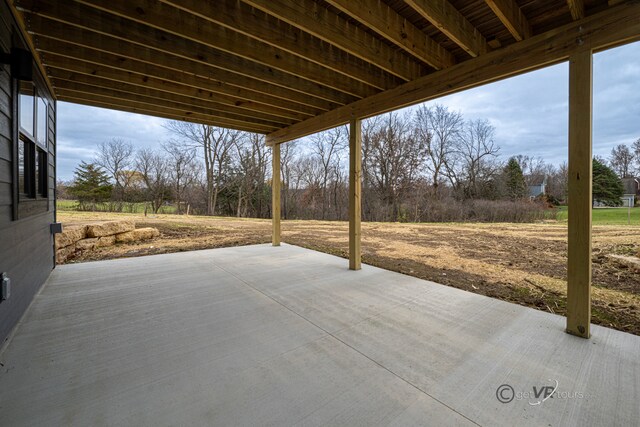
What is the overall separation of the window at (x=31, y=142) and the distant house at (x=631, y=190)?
58.2 ft

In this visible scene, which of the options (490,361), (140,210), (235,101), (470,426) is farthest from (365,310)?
(140,210)

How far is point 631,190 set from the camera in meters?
11.4

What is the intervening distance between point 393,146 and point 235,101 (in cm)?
1305

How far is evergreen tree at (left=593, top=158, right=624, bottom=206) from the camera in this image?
37.9 ft

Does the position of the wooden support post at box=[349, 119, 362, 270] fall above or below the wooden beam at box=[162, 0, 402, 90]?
below

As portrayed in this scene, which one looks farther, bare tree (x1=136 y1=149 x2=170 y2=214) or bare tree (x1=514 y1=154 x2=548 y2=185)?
bare tree (x1=514 y1=154 x2=548 y2=185)

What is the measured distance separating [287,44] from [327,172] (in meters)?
15.3

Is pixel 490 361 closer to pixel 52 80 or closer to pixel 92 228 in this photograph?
pixel 52 80

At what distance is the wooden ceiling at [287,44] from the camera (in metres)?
2.04

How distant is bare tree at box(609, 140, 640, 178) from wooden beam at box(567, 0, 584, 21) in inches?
604

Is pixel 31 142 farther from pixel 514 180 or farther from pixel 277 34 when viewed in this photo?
pixel 514 180

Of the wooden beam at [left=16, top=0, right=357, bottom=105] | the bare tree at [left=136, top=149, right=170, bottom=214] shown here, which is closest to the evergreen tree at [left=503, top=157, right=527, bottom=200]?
the wooden beam at [left=16, top=0, right=357, bottom=105]

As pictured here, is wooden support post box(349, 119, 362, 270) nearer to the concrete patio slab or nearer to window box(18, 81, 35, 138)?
the concrete patio slab

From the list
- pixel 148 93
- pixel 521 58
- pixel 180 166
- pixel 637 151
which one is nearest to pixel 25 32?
pixel 148 93
